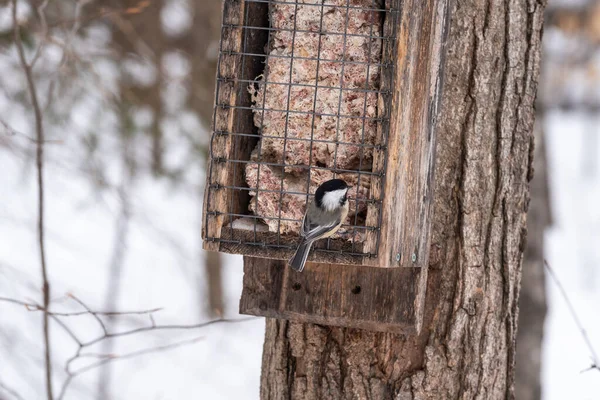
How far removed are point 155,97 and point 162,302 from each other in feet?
Answer: 7.21

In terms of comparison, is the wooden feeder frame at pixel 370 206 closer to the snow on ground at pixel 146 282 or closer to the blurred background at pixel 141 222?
the blurred background at pixel 141 222

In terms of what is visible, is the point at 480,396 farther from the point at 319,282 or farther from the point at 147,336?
the point at 147,336

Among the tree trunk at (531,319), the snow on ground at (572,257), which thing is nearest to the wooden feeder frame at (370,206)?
the tree trunk at (531,319)

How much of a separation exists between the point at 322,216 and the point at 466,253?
649 millimetres

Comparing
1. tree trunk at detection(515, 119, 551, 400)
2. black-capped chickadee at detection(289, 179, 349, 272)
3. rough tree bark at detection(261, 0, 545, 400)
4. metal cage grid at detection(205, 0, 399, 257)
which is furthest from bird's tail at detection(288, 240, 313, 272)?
tree trunk at detection(515, 119, 551, 400)

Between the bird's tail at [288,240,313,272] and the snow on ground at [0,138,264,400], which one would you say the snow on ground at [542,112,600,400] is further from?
the bird's tail at [288,240,313,272]

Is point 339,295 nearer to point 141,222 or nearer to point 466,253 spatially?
point 466,253

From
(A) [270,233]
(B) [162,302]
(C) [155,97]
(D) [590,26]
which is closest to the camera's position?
(A) [270,233]

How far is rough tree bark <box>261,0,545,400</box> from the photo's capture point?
257 cm

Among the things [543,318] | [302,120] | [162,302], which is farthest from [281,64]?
[162,302]

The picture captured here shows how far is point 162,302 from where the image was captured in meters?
7.30

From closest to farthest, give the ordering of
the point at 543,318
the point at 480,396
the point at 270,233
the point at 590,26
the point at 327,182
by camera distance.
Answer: the point at 327,182 → the point at 270,233 → the point at 480,396 → the point at 543,318 → the point at 590,26

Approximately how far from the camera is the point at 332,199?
2234mm

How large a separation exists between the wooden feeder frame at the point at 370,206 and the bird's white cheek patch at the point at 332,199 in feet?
0.41
